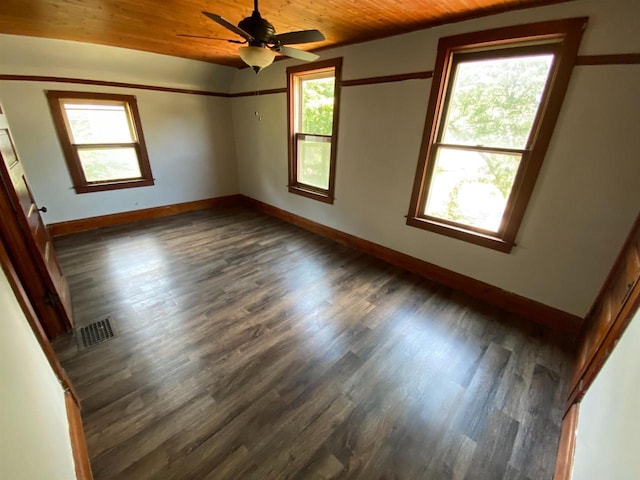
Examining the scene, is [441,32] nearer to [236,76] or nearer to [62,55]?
[236,76]

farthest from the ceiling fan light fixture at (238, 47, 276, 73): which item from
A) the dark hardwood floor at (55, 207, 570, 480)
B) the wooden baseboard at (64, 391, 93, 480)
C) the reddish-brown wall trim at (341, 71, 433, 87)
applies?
the wooden baseboard at (64, 391, 93, 480)

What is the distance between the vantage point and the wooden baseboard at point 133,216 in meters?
3.86

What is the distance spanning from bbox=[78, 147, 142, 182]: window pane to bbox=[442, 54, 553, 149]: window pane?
4571mm

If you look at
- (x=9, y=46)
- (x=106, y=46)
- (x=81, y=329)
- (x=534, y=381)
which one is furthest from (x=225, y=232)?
(x=534, y=381)

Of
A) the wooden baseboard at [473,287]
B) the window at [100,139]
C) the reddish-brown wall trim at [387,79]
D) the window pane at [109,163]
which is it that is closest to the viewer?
the wooden baseboard at [473,287]

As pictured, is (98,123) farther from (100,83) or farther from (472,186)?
(472,186)

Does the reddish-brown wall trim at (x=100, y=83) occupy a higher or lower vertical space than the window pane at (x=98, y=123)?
higher

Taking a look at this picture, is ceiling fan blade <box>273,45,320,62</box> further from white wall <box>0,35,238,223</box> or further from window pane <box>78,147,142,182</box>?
window pane <box>78,147,142,182</box>

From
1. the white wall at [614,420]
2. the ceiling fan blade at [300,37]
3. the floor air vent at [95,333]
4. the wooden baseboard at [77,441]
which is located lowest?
the floor air vent at [95,333]

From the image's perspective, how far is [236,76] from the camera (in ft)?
15.3

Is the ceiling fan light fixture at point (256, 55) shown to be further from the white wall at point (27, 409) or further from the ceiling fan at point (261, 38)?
the white wall at point (27, 409)

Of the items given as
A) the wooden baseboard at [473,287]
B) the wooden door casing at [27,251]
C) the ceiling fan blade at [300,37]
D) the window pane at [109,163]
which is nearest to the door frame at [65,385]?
the wooden door casing at [27,251]

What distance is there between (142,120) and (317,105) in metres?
2.78

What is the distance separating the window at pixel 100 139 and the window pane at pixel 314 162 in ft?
8.38
